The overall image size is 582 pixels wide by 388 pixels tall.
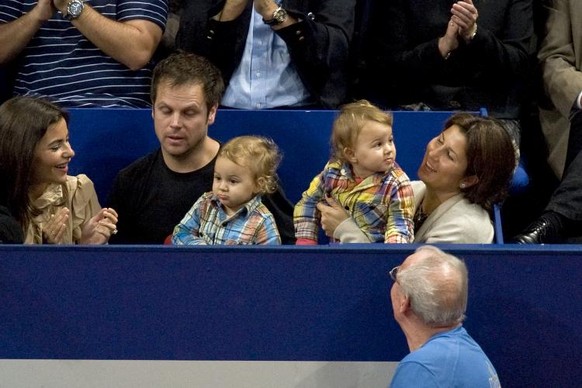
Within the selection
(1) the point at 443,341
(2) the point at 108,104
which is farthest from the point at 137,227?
(1) the point at 443,341

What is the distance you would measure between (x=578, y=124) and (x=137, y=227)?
1754mm

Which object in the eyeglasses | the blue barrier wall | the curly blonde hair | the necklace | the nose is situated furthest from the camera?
the nose

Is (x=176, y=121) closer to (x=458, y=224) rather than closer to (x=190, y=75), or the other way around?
(x=190, y=75)

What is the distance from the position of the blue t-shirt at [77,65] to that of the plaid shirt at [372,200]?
1.05 meters

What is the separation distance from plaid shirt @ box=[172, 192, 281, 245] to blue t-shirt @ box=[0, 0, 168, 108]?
85 cm

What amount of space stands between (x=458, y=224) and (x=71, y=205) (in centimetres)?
129

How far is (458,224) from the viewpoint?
346cm

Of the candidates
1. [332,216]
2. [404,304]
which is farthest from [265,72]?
[404,304]

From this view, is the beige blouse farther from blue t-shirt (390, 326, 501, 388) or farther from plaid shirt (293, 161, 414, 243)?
blue t-shirt (390, 326, 501, 388)

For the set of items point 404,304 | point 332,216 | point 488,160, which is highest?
point 488,160

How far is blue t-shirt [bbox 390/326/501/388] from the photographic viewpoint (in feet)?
9.22

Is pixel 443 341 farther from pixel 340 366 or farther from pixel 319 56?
pixel 319 56

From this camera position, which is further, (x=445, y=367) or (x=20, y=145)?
(x=20, y=145)

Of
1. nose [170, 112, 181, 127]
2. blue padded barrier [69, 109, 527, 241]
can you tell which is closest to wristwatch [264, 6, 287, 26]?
blue padded barrier [69, 109, 527, 241]
